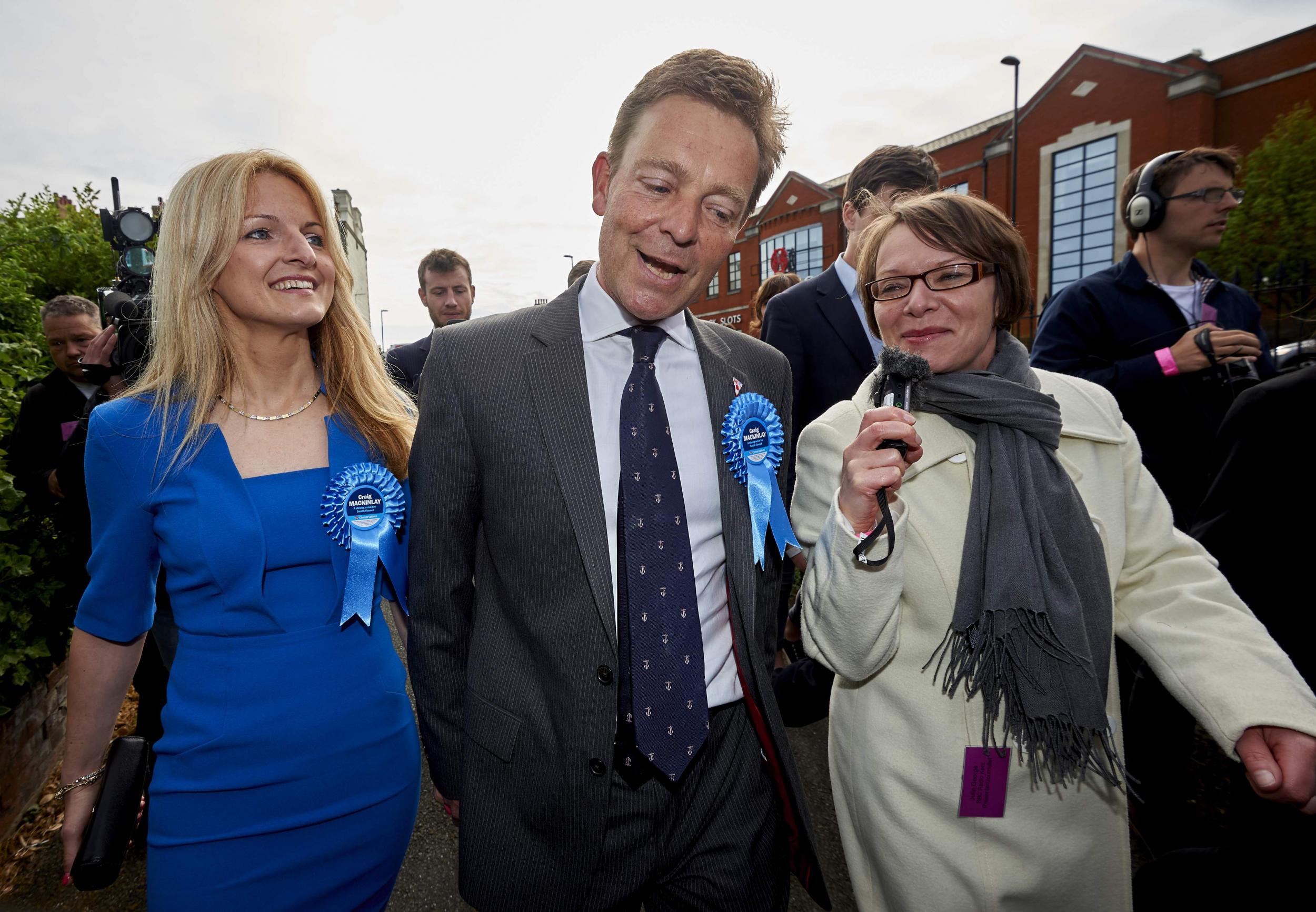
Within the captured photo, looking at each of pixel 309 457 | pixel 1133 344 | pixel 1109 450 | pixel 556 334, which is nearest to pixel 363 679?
pixel 309 457

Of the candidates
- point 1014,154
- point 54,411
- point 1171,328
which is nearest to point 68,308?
point 54,411

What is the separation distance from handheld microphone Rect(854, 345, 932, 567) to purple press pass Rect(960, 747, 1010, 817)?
515 mm

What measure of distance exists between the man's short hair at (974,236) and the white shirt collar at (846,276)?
143 cm

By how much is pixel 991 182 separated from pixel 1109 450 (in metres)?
26.9

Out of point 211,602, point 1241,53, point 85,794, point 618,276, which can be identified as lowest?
point 85,794

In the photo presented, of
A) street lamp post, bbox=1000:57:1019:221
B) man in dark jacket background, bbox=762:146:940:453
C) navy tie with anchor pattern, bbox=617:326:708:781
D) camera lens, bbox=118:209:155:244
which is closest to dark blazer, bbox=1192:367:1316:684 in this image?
navy tie with anchor pattern, bbox=617:326:708:781

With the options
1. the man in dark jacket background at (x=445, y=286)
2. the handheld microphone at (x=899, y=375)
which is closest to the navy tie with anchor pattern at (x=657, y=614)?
the handheld microphone at (x=899, y=375)

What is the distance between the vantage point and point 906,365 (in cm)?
144

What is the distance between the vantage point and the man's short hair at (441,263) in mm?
5496

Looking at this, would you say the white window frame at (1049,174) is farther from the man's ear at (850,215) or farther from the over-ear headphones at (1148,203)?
the man's ear at (850,215)

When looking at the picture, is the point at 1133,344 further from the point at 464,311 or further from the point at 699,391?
the point at 464,311

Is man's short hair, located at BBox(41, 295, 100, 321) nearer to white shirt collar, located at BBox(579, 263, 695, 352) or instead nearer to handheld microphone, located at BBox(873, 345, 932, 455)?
white shirt collar, located at BBox(579, 263, 695, 352)

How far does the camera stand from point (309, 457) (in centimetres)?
175

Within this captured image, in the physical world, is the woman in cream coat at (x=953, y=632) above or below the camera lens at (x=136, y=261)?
below
